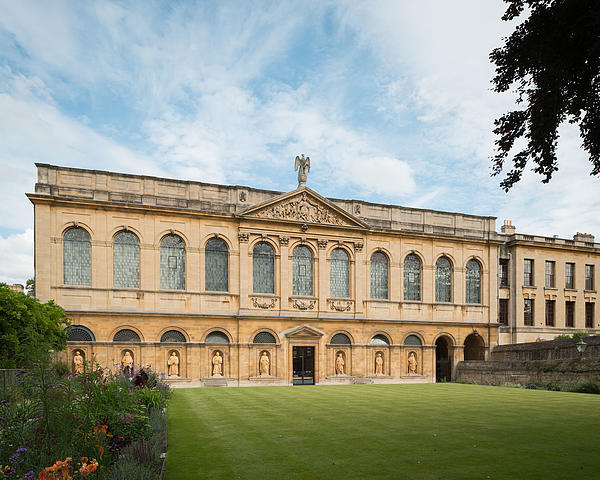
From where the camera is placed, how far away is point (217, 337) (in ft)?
108

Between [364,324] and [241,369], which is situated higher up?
[364,324]

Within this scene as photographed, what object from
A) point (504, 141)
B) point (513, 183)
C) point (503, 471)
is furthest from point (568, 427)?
point (504, 141)

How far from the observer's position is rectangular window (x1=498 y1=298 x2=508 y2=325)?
138 ft

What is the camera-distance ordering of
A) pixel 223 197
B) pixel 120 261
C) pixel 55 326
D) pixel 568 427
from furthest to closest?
pixel 223 197, pixel 120 261, pixel 55 326, pixel 568 427

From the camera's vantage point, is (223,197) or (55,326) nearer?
(55,326)

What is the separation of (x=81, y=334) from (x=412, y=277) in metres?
23.9

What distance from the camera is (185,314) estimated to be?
31.6 meters

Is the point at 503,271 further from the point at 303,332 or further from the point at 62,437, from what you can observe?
the point at 62,437

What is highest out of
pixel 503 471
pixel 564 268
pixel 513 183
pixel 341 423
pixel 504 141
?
pixel 504 141

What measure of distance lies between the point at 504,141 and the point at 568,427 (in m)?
8.50

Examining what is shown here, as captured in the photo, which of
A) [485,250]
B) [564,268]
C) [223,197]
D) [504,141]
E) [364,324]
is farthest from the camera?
[564,268]

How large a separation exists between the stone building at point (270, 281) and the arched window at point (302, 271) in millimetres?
104

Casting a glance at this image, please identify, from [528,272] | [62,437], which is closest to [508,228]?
[528,272]

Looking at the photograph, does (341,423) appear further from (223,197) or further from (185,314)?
(223,197)
